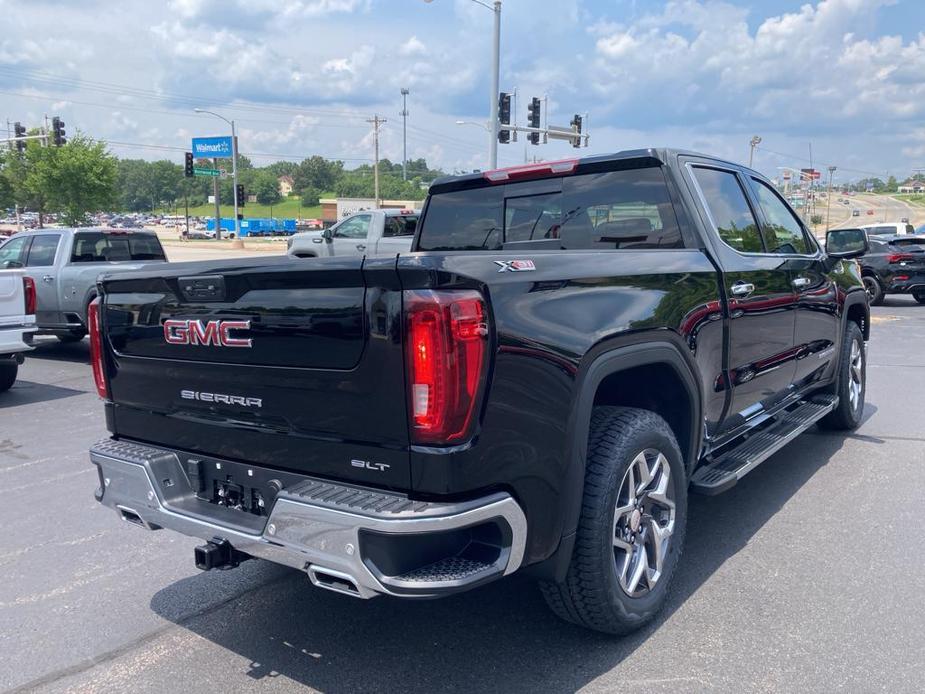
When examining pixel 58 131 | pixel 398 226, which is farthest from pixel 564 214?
pixel 58 131

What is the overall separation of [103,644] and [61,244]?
9.45m

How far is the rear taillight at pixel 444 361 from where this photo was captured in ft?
8.43

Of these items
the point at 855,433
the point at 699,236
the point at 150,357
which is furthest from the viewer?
the point at 855,433

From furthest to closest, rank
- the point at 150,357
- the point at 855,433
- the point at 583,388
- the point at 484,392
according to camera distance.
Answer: the point at 855,433, the point at 150,357, the point at 583,388, the point at 484,392

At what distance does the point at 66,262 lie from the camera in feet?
37.1

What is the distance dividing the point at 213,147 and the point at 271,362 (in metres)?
61.7

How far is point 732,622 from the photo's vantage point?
351cm

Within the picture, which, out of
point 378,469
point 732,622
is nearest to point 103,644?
point 378,469

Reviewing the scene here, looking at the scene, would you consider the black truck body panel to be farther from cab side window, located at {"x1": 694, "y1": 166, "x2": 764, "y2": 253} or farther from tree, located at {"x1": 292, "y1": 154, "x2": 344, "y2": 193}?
tree, located at {"x1": 292, "y1": 154, "x2": 344, "y2": 193}

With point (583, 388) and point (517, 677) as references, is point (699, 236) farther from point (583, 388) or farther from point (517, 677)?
point (517, 677)

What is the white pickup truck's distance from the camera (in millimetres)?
8492

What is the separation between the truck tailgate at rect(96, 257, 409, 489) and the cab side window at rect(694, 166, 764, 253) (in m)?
2.41

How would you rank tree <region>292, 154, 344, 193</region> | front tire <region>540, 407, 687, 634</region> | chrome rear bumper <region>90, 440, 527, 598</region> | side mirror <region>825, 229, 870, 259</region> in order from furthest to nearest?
tree <region>292, 154, 344, 193</region>
side mirror <region>825, 229, 870, 259</region>
front tire <region>540, 407, 687, 634</region>
chrome rear bumper <region>90, 440, 527, 598</region>

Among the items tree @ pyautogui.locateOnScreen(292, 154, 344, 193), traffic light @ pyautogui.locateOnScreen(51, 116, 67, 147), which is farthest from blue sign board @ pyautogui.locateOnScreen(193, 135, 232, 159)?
tree @ pyautogui.locateOnScreen(292, 154, 344, 193)
